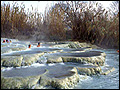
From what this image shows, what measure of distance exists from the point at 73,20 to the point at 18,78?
23.5 ft

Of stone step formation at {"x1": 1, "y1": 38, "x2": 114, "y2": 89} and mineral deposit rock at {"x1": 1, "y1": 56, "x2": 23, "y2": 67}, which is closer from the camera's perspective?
stone step formation at {"x1": 1, "y1": 38, "x2": 114, "y2": 89}

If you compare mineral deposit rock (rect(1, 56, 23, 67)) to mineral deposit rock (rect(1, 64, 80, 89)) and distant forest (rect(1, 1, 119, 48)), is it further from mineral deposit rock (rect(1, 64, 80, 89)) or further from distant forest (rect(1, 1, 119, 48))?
distant forest (rect(1, 1, 119, 48))

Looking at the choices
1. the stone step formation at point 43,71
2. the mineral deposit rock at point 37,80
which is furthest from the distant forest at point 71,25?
the mineral deposit rock at point 37,80

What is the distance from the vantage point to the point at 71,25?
961 centimetres

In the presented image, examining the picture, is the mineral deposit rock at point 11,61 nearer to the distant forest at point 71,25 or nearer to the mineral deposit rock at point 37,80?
the mineral deposit rock at point 37,80

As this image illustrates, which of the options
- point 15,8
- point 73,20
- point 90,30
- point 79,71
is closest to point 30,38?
point 15,8

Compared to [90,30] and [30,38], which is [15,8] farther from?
[90,30]

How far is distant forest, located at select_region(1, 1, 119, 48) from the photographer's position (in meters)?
9.06

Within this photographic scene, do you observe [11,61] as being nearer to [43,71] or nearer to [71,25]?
[43,71]

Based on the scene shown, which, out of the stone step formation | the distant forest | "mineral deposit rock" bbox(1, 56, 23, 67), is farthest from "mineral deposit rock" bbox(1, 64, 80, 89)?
the distant forest

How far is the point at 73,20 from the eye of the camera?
945cm

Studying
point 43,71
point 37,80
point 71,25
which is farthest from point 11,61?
point 71,25

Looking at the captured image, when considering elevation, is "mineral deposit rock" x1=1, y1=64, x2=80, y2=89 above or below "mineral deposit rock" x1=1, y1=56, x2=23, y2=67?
below

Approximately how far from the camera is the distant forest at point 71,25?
29.7 ft
